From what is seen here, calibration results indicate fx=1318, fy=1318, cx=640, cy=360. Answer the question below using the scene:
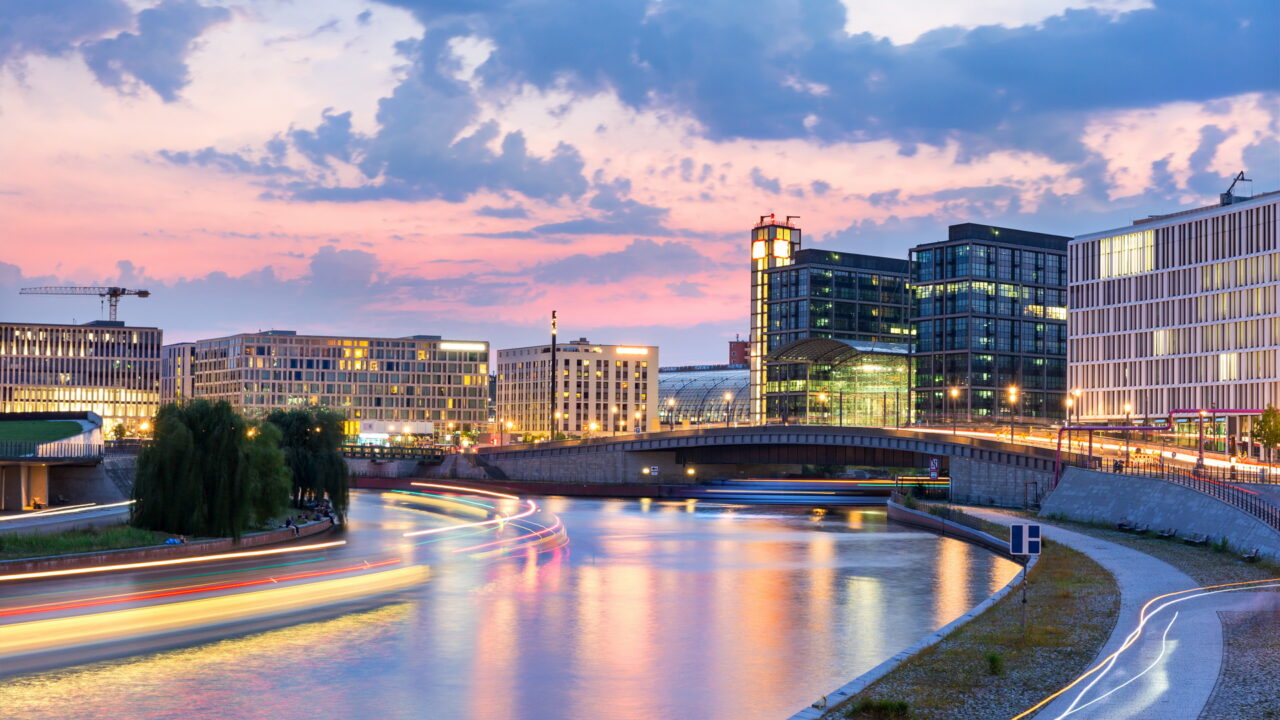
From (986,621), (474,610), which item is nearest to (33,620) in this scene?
(474,610)

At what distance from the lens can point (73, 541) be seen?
181 ft

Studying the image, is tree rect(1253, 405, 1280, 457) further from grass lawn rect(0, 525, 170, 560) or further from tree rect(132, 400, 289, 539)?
grass lawn rect(0, 525, 170, 560)

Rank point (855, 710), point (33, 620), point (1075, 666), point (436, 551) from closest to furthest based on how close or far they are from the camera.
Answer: point (855, 710), point (1075, 666), point (33, 620), point (436, 551)

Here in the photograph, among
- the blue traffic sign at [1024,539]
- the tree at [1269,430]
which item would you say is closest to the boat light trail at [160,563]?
the blue traffic sign at [1024,539]

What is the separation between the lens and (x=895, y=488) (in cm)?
13575

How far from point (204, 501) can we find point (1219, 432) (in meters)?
119

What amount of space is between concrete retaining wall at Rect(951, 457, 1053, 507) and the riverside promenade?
2043 inches

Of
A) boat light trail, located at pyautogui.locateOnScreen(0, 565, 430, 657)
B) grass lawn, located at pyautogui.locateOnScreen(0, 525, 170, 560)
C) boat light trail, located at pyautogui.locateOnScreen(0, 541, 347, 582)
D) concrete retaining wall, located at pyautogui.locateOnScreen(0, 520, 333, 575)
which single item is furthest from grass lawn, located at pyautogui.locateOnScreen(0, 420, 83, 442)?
boat light trail, located at pyautogui.locateOnScreen(0, 565, 430, 657)

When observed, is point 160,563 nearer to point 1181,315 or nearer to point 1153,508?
point 1153,508

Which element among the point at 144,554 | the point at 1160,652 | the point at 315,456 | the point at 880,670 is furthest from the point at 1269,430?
the point at 880,670

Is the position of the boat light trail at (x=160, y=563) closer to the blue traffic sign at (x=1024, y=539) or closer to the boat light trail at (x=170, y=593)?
the boat light trail at (x=170, y=593)

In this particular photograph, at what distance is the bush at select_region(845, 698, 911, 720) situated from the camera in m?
24.1

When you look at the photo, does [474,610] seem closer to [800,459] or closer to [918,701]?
[918,701]

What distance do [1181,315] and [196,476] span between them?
441 ft
